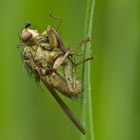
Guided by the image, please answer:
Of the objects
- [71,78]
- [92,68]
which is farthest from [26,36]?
[92,68]

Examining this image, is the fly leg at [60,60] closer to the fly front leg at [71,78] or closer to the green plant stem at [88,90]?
the fly front leg at [71,78]

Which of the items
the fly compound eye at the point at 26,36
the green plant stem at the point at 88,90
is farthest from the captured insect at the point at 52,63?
the green plant stem at the point at 88,90

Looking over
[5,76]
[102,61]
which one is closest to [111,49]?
[102,61]

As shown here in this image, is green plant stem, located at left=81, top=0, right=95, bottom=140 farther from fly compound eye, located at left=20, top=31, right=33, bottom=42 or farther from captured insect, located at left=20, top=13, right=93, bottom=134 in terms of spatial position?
fly compound eye, located at left=20, top=31, right=33, bottom=42

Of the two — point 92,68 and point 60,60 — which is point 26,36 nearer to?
point 60,60

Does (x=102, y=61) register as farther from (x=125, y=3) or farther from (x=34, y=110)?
(x=34, y=110)
